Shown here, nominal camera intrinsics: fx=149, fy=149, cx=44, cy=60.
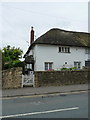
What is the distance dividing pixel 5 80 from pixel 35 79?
2.77 m

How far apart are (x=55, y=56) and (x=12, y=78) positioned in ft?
33.3

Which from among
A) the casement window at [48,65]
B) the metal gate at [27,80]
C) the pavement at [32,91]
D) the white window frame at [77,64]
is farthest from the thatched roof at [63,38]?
the pavement at [32,91]

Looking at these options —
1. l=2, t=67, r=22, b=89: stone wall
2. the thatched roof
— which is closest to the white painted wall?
the thatched roof

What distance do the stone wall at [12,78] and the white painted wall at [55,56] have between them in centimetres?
786

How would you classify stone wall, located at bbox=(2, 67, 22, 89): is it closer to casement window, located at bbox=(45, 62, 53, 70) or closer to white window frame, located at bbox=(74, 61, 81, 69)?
casement window, located at bbox=(45, 62, 53, 70)

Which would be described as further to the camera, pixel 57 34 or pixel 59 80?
pixel 57 34

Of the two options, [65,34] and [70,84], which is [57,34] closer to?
[65,34]

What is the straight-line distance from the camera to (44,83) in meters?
13.9

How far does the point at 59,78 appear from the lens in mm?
14594

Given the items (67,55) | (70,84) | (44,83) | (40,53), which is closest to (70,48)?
(67,55)

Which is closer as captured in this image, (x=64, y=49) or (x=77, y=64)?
(x=64, y=49)

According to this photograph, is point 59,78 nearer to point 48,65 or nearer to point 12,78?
point 12,78

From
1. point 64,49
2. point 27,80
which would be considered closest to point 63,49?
point 64,49

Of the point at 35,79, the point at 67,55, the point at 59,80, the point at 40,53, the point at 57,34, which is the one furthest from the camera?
the point at 57,34
